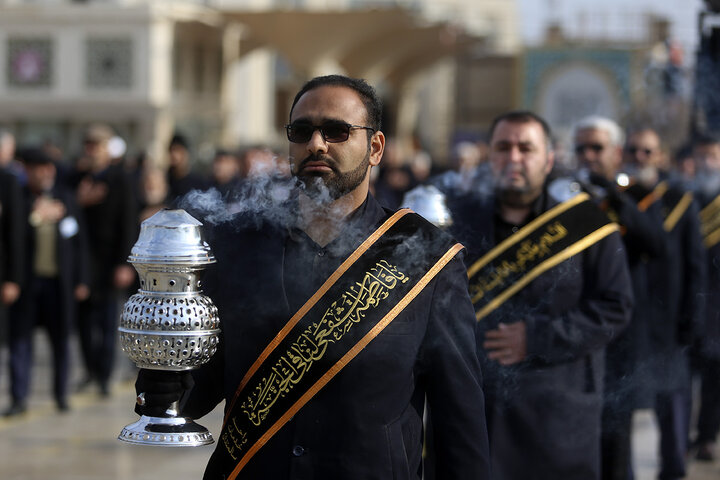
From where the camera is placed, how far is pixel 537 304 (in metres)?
4.59

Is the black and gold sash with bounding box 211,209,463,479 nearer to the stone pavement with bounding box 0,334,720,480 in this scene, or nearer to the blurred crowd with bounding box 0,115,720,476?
the blurred crowd with bounding box 0,115,720,476

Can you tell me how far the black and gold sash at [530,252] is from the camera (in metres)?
4.61

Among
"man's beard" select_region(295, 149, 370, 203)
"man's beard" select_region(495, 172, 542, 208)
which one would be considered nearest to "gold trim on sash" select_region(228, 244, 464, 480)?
"man's beard" select_region(295, 149, 370, 203)

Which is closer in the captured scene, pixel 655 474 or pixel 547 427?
pixel 547 427

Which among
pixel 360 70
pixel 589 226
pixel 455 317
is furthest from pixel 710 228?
pixel 360 70

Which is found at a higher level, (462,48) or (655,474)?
(462,48)

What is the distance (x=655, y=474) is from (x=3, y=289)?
447 cm

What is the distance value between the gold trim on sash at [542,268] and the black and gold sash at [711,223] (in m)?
3.43

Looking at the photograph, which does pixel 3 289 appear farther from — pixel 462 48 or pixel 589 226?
pixel 462 48

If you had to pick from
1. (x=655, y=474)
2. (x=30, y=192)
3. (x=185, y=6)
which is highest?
(x=185, y=6)

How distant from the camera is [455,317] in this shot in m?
3.01

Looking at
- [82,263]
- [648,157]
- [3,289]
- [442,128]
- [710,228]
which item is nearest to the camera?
[648,157]

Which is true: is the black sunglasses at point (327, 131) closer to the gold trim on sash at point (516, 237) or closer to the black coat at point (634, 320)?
the gold trim on sash at point (516, 237)

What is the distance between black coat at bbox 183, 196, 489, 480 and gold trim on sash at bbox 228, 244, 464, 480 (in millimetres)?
12
